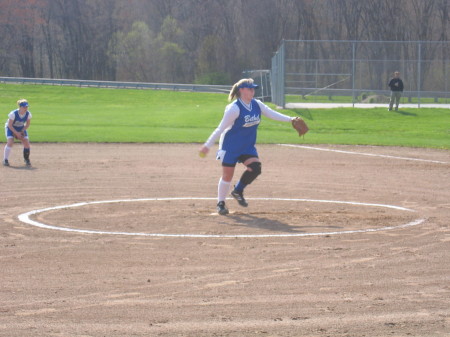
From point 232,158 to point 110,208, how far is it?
2.31 meters

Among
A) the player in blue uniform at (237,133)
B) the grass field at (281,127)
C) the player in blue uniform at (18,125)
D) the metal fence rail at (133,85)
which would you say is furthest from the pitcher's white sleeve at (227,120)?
the metal fence rail at (133,85)

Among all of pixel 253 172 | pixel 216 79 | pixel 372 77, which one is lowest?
pixel 253 172

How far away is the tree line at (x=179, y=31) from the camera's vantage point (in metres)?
76.8

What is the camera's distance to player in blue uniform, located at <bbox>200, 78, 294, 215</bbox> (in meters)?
12.6

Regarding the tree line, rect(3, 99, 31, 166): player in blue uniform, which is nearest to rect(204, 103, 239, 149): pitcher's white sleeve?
rect(3, 99, 31, 166): player in blue uniform

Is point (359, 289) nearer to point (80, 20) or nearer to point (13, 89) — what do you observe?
point (13, 89)

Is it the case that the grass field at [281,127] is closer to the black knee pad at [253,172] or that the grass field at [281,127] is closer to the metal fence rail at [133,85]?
the black knee pad at [253,172]

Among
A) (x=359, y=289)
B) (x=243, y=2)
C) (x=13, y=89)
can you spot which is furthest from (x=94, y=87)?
(x=359, y=289)

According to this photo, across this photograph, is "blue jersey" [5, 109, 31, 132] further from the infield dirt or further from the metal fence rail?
the metal fence rail

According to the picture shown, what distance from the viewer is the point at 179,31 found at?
87.6 meters

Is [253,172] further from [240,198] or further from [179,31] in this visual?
[179,31]

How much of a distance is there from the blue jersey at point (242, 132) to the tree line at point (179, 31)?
201ft

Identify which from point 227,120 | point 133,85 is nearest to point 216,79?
point 133,85

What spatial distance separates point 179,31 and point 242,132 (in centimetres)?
7639
